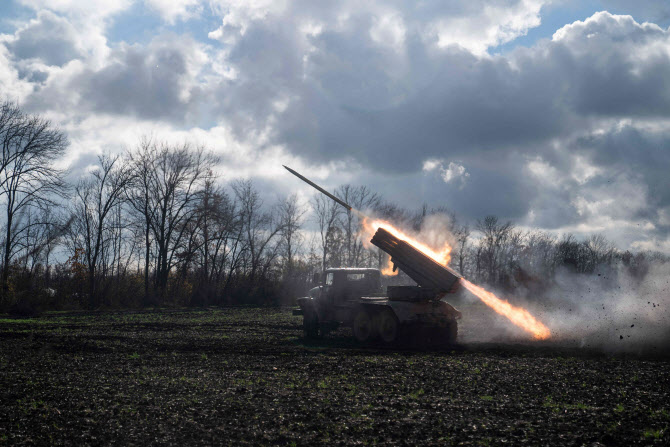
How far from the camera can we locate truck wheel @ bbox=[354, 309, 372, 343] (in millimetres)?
20656

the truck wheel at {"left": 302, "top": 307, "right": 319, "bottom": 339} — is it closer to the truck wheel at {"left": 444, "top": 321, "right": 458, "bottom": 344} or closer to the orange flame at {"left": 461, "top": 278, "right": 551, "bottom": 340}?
the truck wheel at {"left": 444, "top": 321, "right": 458, "bottom": 344}

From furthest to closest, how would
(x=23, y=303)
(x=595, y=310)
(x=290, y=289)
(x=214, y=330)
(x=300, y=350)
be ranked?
(x=290, y=289), (x=23, y=303), (x=214, y=330), (x=595, y=310), (x=300, y=350)

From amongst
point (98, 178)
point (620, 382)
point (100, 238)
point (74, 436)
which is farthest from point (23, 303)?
point (620, 382)

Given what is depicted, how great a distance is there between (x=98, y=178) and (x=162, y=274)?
41.2 feet

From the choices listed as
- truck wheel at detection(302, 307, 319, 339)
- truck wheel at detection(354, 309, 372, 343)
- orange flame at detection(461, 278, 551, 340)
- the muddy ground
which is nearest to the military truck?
truck wheel at detection(354, 309, 372, 343)

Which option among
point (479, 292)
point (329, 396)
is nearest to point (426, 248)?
point (479, 292)

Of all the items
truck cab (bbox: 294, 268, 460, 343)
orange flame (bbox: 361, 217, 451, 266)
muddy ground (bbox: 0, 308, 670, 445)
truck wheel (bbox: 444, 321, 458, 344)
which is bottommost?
muddy ground (bbox: 0, 308, 670, 445)

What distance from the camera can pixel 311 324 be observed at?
23078 mm

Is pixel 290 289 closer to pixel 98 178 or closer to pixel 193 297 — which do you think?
pixel 193 297

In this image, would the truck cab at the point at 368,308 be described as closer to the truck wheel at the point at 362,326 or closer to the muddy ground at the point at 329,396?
Answer: the truck wheel at the point at 362,326

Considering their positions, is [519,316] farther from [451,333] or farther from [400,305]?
[400,305]

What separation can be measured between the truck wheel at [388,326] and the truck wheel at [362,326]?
1.61ft

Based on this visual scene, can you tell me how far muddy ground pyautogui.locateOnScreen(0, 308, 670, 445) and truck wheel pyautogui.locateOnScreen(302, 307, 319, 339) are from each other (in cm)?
406

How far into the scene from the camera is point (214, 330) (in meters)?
26.5
